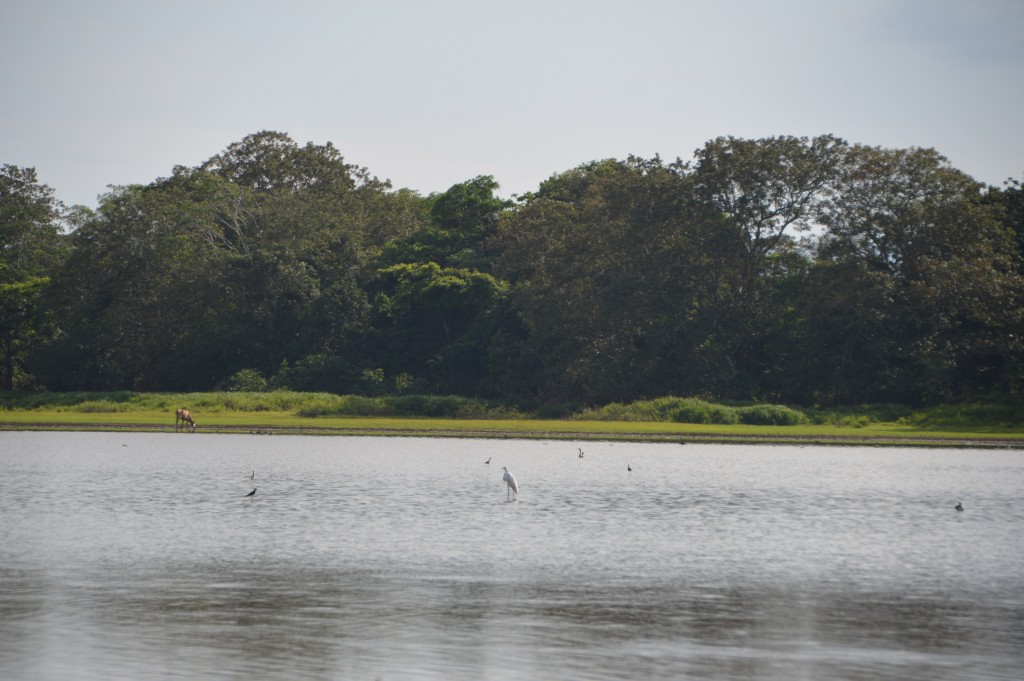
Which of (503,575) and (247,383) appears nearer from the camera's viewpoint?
(503,575)

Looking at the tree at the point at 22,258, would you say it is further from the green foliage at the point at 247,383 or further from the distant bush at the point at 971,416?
the distant bush at the point at 971,416

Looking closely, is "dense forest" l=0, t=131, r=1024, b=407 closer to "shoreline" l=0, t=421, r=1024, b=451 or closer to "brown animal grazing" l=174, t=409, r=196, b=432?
"shoreline" l=0, t=421, r=1024, b=451

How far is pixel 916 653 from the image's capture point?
577 inches

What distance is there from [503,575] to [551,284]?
209ft

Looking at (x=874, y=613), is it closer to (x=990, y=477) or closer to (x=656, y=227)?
(x=990, y=477)

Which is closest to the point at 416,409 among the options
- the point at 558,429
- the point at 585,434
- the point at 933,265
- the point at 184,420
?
the point at 558,429

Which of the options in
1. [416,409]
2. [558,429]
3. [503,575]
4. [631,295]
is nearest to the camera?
[503,575]

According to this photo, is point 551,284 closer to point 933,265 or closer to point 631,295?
point 631,295

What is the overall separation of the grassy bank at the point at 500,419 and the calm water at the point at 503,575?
19.8m

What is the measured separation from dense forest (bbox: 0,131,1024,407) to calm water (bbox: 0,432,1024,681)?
1408 inches

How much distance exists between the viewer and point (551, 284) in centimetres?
8300

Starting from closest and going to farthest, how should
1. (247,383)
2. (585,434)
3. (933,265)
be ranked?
(585,434)
(933,265)
(247,383)

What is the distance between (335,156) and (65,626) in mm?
105604

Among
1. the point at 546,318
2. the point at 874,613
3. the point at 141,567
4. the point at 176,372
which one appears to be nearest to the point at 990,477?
the point at 874,613
